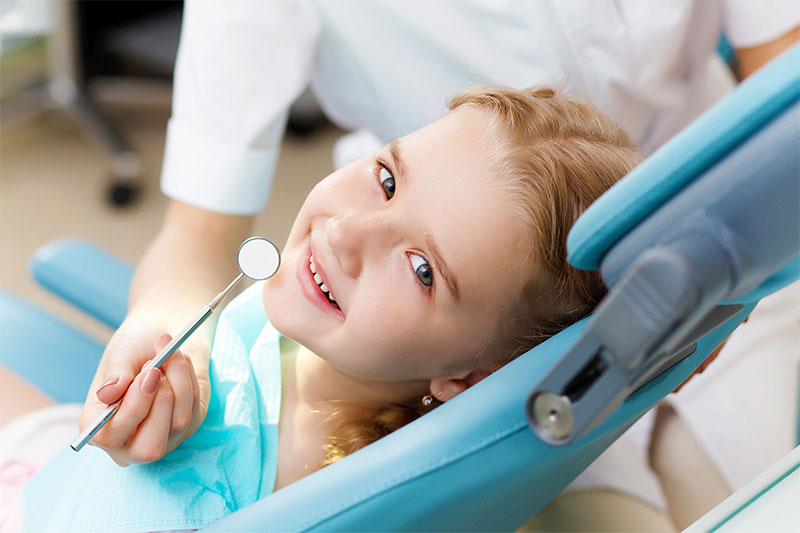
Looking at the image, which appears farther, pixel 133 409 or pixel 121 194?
pixel 121 194

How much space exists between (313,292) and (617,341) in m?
0.26

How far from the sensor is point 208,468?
642mm

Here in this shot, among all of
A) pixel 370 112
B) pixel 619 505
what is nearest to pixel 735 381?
pixel 619 505

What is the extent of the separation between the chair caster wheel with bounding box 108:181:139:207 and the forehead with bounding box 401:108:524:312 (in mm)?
1452

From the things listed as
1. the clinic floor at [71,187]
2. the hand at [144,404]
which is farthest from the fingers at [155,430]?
the clinic floor at [71,187]

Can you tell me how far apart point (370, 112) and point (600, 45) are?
0.84 ft

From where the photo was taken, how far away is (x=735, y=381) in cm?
91

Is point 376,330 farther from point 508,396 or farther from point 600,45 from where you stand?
point 600,45

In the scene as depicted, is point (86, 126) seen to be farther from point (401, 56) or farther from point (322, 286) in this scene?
point (322, 286)

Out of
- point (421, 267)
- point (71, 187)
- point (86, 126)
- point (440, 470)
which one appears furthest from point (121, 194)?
point (440, 470)

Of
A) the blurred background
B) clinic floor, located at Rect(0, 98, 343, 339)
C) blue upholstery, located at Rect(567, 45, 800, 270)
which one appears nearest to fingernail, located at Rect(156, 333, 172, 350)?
blue upholstery, located at Rect(567, 45, 800, 270)

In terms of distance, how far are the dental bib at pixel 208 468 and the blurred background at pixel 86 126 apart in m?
1.07

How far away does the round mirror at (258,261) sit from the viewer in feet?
1.76

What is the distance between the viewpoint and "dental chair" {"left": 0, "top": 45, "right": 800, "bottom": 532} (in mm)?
391
